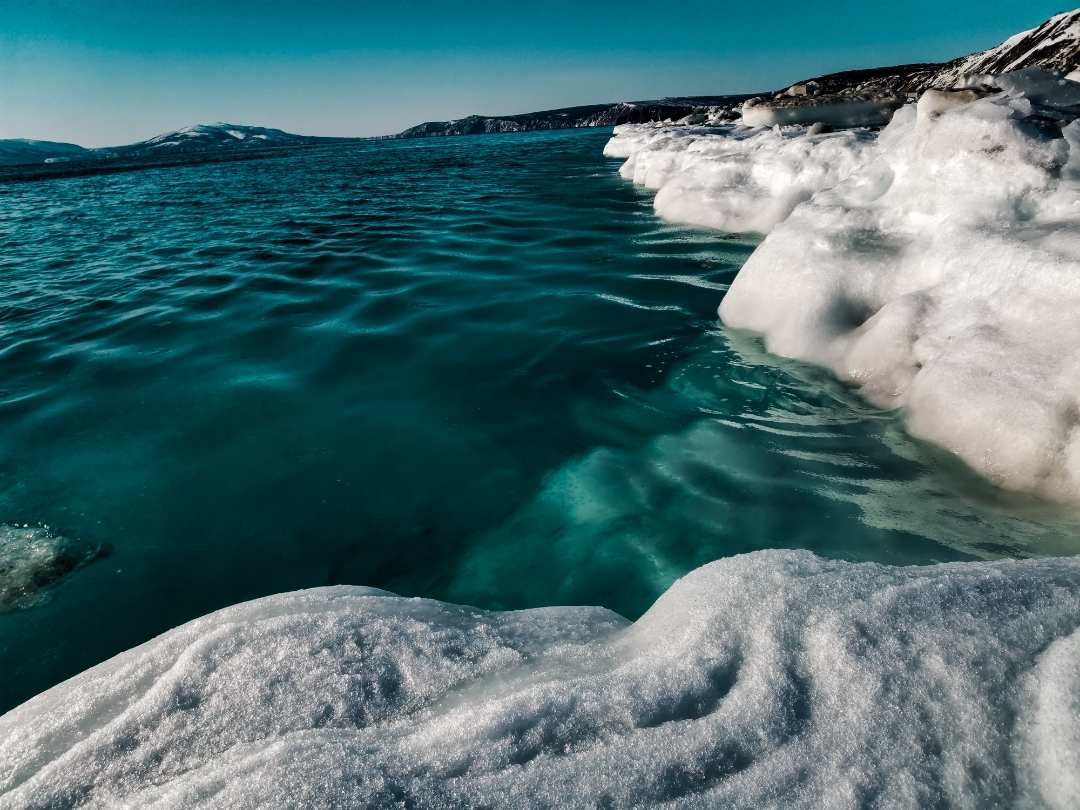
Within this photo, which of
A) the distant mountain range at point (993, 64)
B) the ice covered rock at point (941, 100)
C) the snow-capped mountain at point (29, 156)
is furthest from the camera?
the snow-capped mountain at point (29, 156)

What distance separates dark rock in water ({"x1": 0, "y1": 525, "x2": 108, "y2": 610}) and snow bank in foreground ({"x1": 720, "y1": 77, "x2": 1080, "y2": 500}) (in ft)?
16.0

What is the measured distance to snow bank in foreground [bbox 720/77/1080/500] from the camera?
295 cm

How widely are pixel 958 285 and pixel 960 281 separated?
0.03 meters

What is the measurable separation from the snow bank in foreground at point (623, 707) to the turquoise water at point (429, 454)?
1.08 metres

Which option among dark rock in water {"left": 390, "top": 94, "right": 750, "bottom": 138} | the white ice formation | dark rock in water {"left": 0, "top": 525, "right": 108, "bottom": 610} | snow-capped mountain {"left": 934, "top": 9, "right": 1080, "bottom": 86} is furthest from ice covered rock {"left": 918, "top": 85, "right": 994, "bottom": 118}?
dark rock in water {"left": 390, "top": 94, "right": 750, "bottom": 138}

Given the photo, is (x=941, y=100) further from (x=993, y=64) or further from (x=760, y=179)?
(x=993, y=64)

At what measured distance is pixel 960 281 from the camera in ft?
12.5

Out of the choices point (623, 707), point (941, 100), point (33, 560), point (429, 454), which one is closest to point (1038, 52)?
point (941, 100)

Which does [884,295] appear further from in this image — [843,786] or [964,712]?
[843,786]

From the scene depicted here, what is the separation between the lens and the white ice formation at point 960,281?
2.96 metres

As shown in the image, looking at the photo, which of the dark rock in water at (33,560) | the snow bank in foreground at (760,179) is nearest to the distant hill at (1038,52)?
the snow bank in foreground at (760,179)

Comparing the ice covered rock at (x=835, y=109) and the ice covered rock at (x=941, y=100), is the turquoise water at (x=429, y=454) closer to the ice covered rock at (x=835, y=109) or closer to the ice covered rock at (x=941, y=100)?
the ice covered rock at (x=941, y=100)

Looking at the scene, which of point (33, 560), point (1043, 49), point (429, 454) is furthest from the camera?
point (1043, 49)

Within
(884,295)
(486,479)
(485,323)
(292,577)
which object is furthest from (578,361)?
(292,577)
